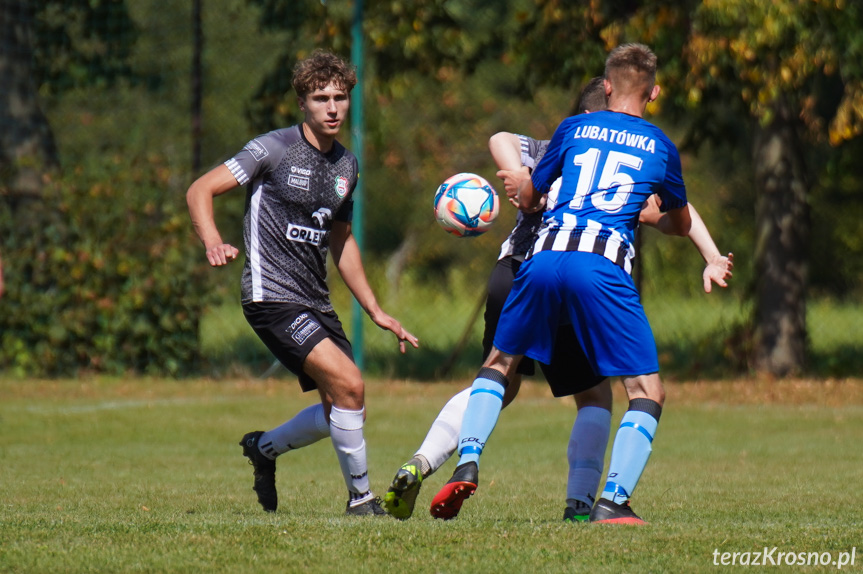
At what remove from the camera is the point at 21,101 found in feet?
43.2

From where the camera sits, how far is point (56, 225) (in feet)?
40.8

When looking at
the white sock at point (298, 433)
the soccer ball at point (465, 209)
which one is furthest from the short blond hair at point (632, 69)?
the white sock at point (298, 433)

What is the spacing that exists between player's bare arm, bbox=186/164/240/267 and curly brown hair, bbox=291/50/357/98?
1.85 feet

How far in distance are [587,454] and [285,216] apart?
1.85m

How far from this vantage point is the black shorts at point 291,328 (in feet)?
18.0

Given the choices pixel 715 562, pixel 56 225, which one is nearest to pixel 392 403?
pixel 56 225

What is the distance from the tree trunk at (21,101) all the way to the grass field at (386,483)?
265 cm

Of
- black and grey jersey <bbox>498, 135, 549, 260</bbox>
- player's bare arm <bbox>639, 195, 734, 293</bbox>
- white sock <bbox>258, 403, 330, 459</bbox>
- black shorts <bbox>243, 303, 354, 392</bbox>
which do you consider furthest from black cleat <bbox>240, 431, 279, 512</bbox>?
player's bare arm <bbox>639, 195, 734, 293</bbox>

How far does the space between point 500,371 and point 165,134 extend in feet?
37.7

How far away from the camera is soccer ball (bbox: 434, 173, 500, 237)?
19.5 feet

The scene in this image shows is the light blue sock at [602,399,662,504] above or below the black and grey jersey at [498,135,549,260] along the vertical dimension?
below

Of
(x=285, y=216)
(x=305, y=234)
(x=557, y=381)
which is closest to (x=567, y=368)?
(x=557, y=381)

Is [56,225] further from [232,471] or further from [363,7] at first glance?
[232,471]

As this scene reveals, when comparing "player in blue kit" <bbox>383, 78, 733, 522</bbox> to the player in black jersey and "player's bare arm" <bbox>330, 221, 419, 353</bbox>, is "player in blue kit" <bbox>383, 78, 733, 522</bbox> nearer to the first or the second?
the player in black jersey
